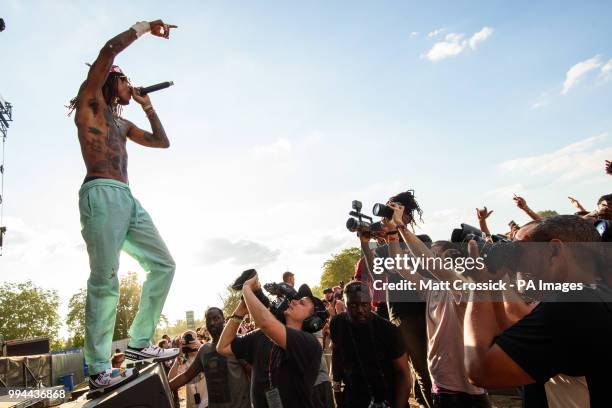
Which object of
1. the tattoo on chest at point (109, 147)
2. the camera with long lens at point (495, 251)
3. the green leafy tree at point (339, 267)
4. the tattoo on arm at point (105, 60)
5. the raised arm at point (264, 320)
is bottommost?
the raised arm at point (264, 320)

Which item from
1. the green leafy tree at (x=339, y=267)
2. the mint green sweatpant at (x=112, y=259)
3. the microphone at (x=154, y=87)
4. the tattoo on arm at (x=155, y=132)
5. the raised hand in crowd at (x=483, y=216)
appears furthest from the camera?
the green leafy tree at (x=339, y=267)

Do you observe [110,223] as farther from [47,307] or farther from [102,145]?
[47,307]

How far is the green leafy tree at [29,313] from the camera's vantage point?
5484 cm

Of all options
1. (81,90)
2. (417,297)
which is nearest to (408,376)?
(417,297)

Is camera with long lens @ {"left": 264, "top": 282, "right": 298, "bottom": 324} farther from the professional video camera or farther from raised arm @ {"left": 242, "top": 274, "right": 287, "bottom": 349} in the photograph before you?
raised arm @ {"left": 242, "top": 274, "right": 287, "bottom": 349}

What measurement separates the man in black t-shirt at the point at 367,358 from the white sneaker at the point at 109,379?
5.98 ft

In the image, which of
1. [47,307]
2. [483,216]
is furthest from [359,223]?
[47,307]

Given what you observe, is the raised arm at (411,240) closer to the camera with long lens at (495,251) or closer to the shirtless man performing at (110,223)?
the camera with long lens at (495,251)

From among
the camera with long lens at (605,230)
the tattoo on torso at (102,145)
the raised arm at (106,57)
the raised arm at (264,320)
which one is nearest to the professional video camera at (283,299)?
the raised arm at (264,320)

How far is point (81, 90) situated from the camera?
2875 millimetres

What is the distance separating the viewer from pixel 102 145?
290cm

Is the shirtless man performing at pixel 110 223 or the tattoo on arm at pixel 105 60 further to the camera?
the tattoo on arm at pixel 105 60

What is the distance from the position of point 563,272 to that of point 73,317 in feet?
223

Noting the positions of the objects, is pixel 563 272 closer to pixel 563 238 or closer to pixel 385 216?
pixel 563 238
